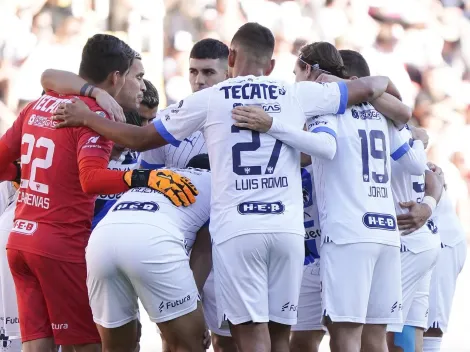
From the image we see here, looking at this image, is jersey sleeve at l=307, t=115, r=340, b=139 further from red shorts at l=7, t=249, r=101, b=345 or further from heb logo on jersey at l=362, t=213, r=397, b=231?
red shorts at l=7, t=249, r=101, b=345

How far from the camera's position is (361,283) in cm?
439

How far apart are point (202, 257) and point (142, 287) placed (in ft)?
1.71

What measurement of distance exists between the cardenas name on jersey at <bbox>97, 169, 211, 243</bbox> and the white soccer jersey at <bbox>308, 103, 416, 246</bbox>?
639 millimetres

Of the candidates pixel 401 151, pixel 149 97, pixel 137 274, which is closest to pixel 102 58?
pixel 149 97

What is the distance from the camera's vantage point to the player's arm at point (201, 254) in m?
4.52

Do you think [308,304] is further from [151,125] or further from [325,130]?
[151,125]

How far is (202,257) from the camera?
4.55m

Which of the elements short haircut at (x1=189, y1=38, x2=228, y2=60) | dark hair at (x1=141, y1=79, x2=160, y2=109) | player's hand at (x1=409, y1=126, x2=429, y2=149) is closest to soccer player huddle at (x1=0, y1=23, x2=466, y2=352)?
player's hand at (x1=409, y1=126, x2=429, y2=149)

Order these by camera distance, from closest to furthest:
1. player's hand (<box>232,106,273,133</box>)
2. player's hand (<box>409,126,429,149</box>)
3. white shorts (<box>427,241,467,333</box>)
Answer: player's hand (<box>232,106,273,133</box>)
player's hand (<box>409,126,429,149</box>)
white shorts (<box>427,241,467,333</box>)

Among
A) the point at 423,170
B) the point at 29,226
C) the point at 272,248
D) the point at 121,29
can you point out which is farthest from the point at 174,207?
the point at 121,29

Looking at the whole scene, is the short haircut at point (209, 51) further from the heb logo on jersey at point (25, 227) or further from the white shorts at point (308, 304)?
the heb logo on jersey at point (25, 227)

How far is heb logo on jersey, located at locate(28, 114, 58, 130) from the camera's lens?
450 centimetres

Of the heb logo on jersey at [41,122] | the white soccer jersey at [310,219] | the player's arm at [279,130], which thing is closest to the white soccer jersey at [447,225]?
the white soccer jersey at [310,219]

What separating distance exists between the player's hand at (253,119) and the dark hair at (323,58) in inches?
28.7
